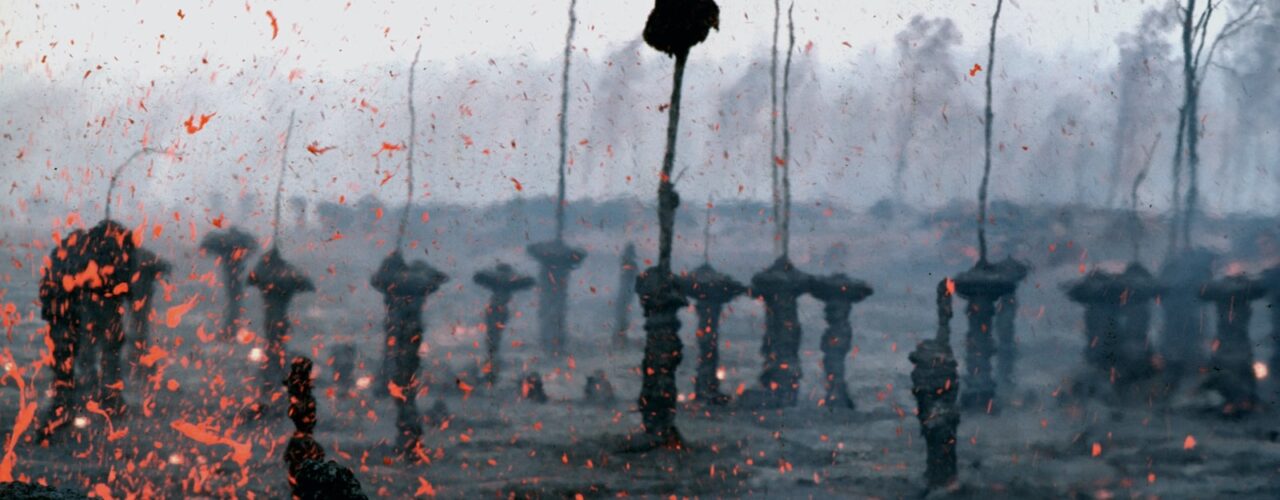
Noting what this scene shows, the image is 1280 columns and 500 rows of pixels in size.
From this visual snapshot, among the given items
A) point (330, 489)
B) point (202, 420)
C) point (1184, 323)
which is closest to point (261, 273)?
point (202, 420)

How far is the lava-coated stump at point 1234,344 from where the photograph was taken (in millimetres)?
64875

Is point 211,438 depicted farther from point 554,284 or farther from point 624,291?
point 624,291

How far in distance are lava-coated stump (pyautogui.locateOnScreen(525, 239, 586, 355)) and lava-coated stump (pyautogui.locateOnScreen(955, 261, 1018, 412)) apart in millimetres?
26838

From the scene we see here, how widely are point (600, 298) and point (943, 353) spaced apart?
172 ft

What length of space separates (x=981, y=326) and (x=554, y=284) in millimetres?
30009

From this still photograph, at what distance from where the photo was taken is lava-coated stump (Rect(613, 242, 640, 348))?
8444 centimetres

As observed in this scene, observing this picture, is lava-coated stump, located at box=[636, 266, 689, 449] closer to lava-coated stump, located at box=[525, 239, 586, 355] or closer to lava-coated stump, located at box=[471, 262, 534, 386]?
lava-coated stump, located at box=[471, 262, 534, 386]

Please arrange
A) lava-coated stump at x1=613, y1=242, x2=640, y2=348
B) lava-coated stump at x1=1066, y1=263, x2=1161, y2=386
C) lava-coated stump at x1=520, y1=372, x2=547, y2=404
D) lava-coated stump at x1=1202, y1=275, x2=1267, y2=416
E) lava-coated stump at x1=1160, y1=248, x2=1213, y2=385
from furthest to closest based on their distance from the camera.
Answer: lava-coated stump at x1=613, y1=242, x2=640, y2=348, lava-coated stump at x1=520, y1=372, x2=547, y2=404, lava-coated stump at x1=1066, y1=263, x2=1161, y2=386, lava-coated stump at x1=1160, y1=248, x2=1213, y2=385, lava-coated stump at x1=1202, y1=275, x2=1267, y2=416

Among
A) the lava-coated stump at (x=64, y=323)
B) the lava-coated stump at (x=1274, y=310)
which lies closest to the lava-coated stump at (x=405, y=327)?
the lava-coated stump at (x=64, y=323)

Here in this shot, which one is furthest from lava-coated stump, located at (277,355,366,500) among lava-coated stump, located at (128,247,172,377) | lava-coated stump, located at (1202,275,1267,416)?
lava-coated stump, located at (1202,275,1267,416)

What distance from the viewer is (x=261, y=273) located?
68500mm

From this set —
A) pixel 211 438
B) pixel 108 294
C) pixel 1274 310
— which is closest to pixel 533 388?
pixel 211 438

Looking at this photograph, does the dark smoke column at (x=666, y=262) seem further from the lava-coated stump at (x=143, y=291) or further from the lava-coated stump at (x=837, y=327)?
the lava-coated stump at (x=143, y=291)

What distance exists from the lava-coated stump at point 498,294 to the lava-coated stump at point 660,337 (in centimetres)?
3403
